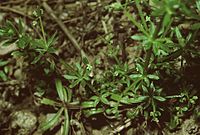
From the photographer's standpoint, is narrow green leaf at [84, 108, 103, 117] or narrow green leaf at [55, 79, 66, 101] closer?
narrow green leaf at [84, 108, 103, 117]

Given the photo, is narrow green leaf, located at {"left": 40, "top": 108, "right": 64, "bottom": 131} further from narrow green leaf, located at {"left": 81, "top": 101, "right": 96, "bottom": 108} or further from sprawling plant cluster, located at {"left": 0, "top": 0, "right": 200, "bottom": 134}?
narrow green leaf, located at {"left": 81, "top": 101, "right": 96, "bottom": 108}

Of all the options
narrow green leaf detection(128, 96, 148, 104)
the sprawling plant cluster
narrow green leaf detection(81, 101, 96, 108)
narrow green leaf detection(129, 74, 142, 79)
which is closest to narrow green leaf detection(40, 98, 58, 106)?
the sprawling plant cluster

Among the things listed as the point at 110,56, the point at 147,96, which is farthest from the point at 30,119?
the point at 147,96

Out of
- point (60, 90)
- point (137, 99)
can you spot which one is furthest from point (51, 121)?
point (137, 99)

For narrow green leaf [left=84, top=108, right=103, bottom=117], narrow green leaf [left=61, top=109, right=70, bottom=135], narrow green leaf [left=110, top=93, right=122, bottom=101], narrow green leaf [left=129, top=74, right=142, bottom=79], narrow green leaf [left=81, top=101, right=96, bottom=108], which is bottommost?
narrow green leaf [left=61, top=109, right=70, bottom=135]

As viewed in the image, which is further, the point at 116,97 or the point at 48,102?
the point at 48,102

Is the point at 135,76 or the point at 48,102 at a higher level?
the point at 135,76

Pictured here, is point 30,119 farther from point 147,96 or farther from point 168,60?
point 168,60

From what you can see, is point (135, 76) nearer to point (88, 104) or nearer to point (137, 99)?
point (137, 99)

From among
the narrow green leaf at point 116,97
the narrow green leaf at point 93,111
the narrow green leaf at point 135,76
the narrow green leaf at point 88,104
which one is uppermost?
the narrow green leaf at point 135,76

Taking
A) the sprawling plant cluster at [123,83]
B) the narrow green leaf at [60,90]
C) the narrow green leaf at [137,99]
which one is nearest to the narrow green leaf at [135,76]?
the sprawling plant cluster at [123,83]

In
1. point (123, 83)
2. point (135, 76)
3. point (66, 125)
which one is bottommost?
point (66, 125)

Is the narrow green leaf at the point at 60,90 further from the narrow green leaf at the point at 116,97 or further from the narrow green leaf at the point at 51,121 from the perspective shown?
the narrow green leaf at the point at 116,97

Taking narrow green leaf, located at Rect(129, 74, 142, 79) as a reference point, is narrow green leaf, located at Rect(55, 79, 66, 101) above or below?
below
